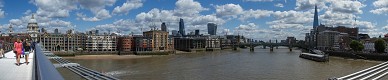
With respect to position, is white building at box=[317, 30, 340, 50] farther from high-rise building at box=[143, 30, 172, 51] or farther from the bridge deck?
the bridge deck

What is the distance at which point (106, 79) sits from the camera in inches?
186

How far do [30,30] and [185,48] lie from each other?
4544 centimetres

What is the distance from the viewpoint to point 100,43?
3531 inches

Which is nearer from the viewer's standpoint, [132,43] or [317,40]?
[132,43]

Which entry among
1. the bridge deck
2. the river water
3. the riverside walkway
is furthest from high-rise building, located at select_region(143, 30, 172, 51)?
the riverside walkway

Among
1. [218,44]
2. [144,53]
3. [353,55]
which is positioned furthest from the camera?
[218,44]

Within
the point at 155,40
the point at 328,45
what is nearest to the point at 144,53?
the point at 155,40

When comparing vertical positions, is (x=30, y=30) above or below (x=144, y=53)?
above

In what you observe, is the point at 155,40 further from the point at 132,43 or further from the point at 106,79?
A: the point at 106,79

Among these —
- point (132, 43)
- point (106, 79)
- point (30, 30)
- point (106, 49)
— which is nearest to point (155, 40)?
point (132, 43)

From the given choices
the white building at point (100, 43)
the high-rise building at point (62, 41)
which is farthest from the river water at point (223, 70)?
the white building at point (100, 43)

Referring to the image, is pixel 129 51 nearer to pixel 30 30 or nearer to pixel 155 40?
pixel 155 40

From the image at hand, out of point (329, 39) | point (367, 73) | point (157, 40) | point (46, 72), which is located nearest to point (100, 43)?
point (157, 40)

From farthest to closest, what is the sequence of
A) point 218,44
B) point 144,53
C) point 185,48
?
point 218,44, point 185,48, point 144,53
